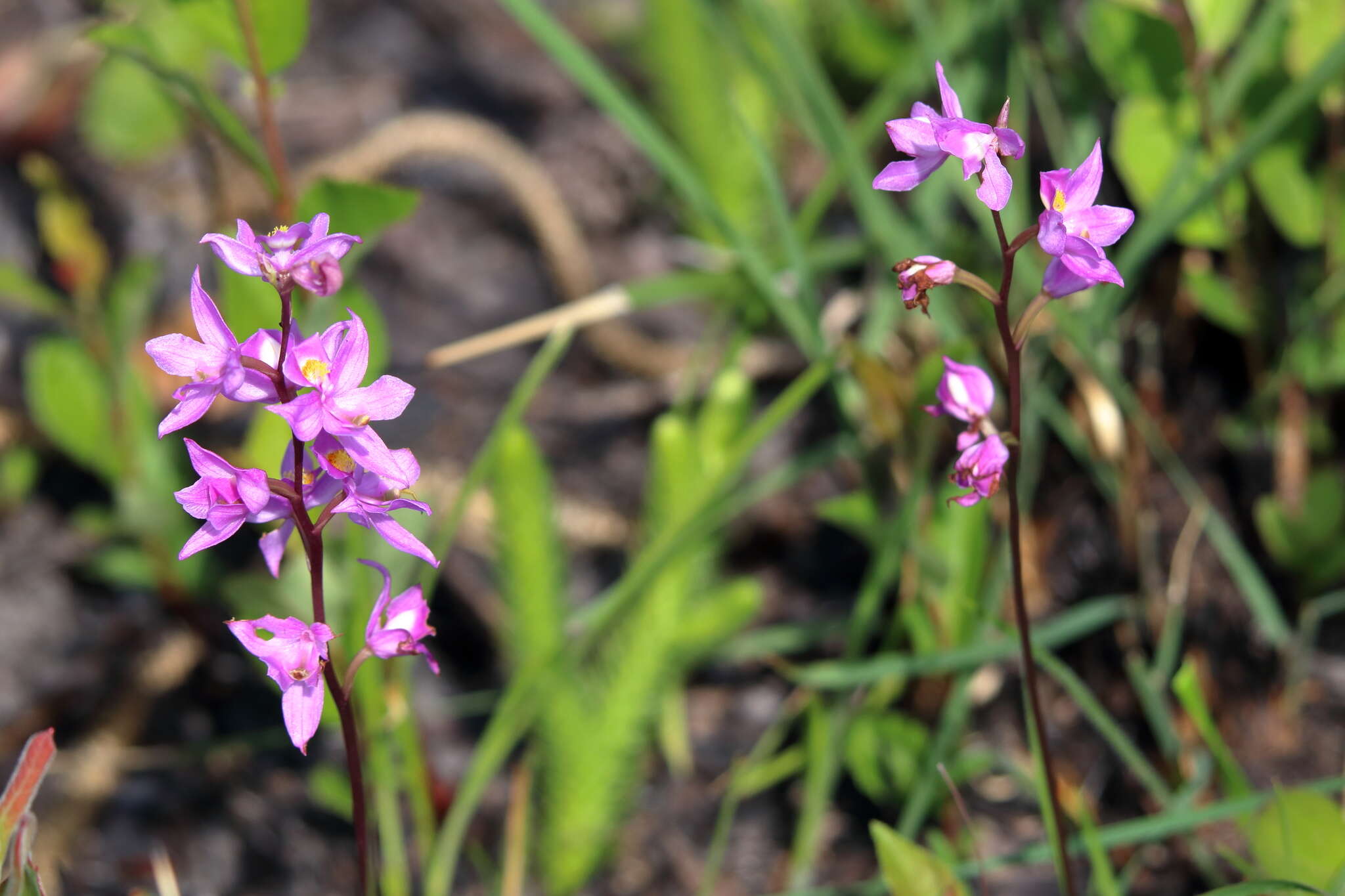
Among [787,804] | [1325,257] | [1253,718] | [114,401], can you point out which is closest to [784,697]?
[787,804]

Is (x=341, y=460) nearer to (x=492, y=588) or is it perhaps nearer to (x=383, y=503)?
(x=383, y=503)

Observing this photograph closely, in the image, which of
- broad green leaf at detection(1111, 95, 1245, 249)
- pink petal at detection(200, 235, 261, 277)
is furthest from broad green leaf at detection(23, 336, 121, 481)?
broad green leaf at detection(1111, 95, 1245, 249)

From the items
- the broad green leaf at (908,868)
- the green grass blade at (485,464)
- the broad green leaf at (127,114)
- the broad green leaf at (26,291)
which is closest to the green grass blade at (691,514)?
the green grass blade at (485,464)

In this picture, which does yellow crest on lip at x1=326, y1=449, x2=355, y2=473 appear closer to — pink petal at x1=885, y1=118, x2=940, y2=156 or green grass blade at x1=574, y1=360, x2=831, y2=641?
pink petal at x1=885, y1=118, x2=940, y2=156

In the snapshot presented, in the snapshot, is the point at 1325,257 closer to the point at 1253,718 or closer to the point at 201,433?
the point at 1253,718

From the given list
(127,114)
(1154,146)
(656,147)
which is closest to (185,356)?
(656,147)
